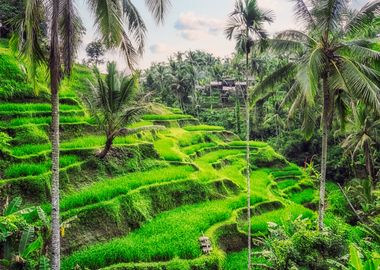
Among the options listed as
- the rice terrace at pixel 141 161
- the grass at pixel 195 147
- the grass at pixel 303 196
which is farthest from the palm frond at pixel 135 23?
the grass at pixel 303 196

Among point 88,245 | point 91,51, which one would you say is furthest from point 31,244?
point 91,51

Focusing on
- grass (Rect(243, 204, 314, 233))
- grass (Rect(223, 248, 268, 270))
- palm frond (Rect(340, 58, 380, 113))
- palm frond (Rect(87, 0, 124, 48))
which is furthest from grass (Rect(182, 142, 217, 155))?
palm frond (Rect(87, 0, 124, 48))

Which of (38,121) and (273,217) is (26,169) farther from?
(273,217)

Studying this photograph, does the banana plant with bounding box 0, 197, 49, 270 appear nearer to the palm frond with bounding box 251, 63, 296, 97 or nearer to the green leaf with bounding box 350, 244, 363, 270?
the green leaf with bounding box 350, 244, 363, 270

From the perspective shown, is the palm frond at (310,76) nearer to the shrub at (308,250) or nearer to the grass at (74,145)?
the shrub at (308,250)

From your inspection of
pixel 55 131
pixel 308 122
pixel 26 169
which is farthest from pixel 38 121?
pixel 308 122

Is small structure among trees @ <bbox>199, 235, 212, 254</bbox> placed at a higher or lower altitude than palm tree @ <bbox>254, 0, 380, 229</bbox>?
lower
